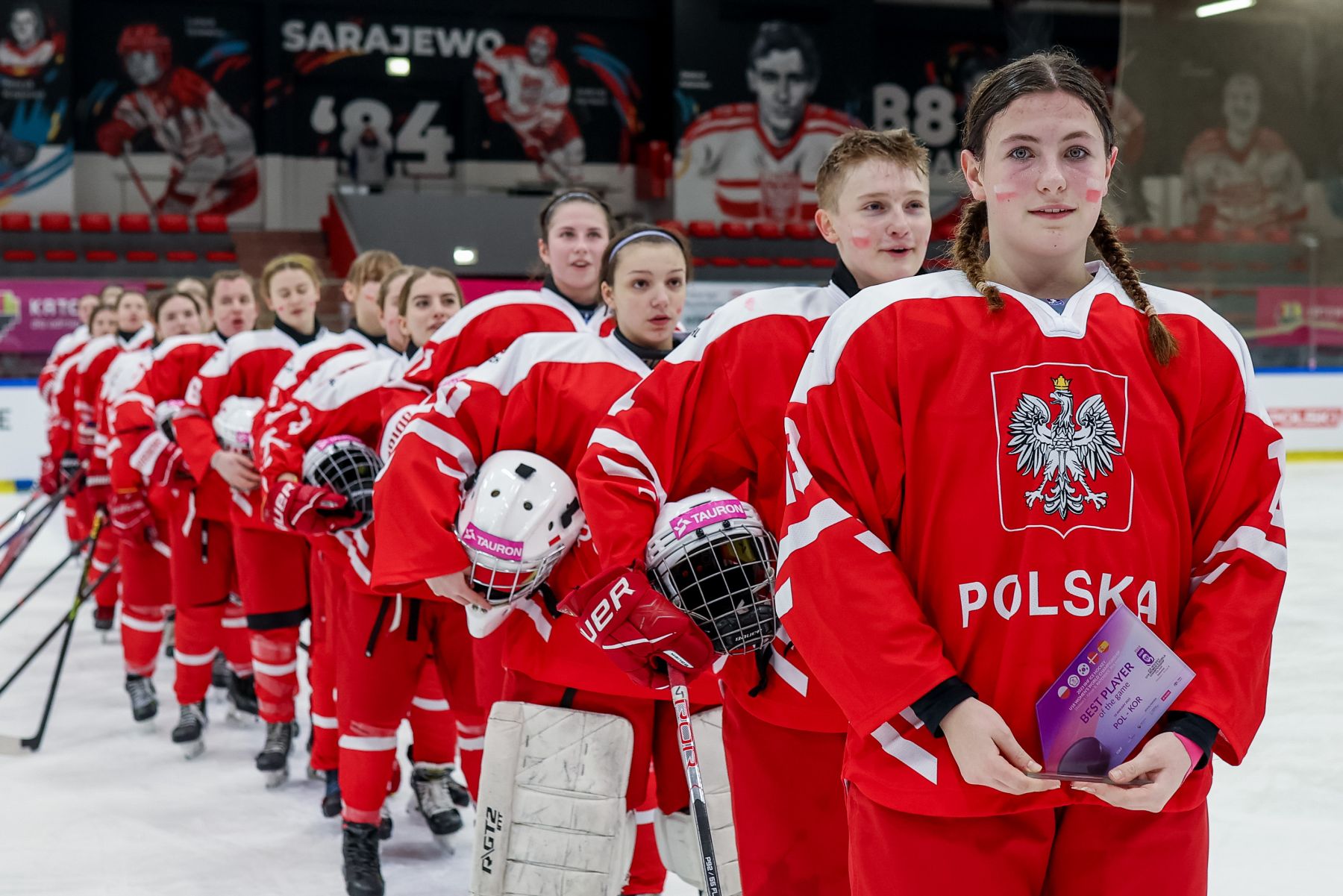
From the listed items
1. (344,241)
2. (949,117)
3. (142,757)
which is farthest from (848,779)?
(949,117)

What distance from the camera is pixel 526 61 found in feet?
53.8

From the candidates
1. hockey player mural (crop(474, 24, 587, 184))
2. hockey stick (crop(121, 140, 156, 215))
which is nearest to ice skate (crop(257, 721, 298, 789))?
hockey stick (crop(121, 140, 156, 215))

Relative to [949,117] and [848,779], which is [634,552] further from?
[949,117]

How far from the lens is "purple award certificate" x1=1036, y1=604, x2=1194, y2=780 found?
46.9 inches

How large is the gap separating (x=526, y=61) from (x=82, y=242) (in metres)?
5.75

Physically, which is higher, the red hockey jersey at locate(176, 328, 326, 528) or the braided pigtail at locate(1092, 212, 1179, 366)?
the braided pigtail at locate(1092, 212, 1179, 366)

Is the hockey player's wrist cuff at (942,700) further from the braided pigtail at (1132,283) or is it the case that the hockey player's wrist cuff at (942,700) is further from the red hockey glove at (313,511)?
the red hockey glove at (313,511)

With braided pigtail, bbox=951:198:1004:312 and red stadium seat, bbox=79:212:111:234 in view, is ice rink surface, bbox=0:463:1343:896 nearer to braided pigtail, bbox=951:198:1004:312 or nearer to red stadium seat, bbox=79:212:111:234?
braided pigtail, bbox=951:198:1004:312

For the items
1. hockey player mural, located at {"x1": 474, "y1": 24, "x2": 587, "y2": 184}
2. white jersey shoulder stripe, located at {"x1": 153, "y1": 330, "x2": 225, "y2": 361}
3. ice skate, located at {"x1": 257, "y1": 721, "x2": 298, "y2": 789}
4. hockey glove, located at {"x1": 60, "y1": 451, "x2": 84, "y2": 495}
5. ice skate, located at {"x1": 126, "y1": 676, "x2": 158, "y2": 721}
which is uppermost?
hockey player mural, located at {"x1": 474, "y1": 24, "x2": 587, "y2": 184}

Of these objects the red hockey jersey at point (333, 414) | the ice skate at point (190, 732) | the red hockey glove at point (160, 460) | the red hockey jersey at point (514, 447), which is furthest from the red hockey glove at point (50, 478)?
the red hockey jersey at point (514, 447)

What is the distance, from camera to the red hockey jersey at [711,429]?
1763mm

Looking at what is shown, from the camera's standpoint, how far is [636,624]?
5.43 ft

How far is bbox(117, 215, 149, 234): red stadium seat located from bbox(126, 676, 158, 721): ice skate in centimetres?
1021

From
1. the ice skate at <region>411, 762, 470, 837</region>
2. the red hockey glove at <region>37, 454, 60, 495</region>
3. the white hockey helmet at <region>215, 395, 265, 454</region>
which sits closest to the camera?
the ice skate at <region>411, 762, 470, 837</region>
